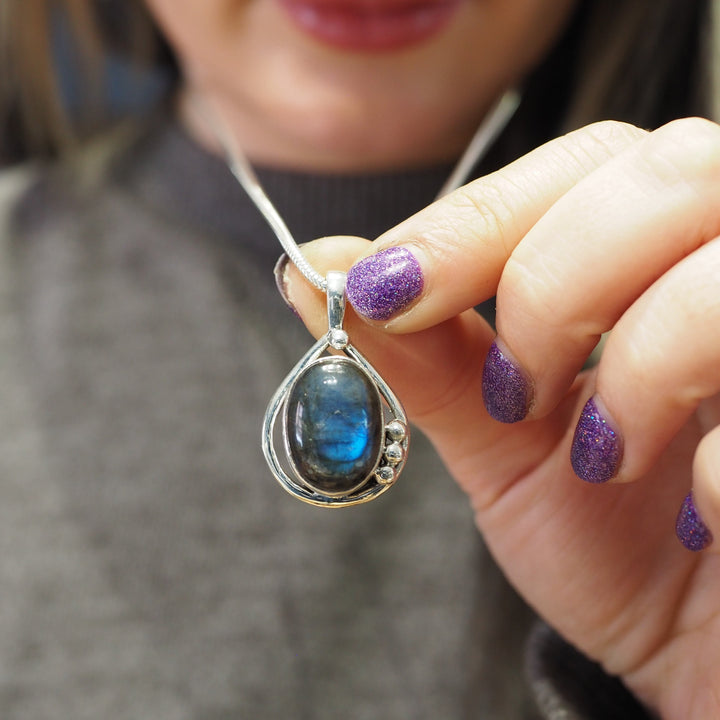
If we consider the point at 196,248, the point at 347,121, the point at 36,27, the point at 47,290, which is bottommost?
the point at 47,290

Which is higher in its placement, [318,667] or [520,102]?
[520,102]

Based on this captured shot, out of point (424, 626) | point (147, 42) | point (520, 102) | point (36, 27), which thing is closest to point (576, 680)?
point (424, 626)

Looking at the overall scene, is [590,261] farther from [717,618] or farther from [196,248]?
[196,248]

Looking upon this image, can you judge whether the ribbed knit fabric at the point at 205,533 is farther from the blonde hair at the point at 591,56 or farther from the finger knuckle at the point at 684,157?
the finger knuckle at the point at 684,157

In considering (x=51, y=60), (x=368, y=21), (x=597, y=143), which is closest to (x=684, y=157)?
(x=597, y=143)

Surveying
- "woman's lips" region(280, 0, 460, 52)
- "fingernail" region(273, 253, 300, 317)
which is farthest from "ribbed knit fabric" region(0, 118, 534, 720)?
"fingernail" region(273, 253, 300, 317)

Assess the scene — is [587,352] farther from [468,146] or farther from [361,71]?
[468,146]
